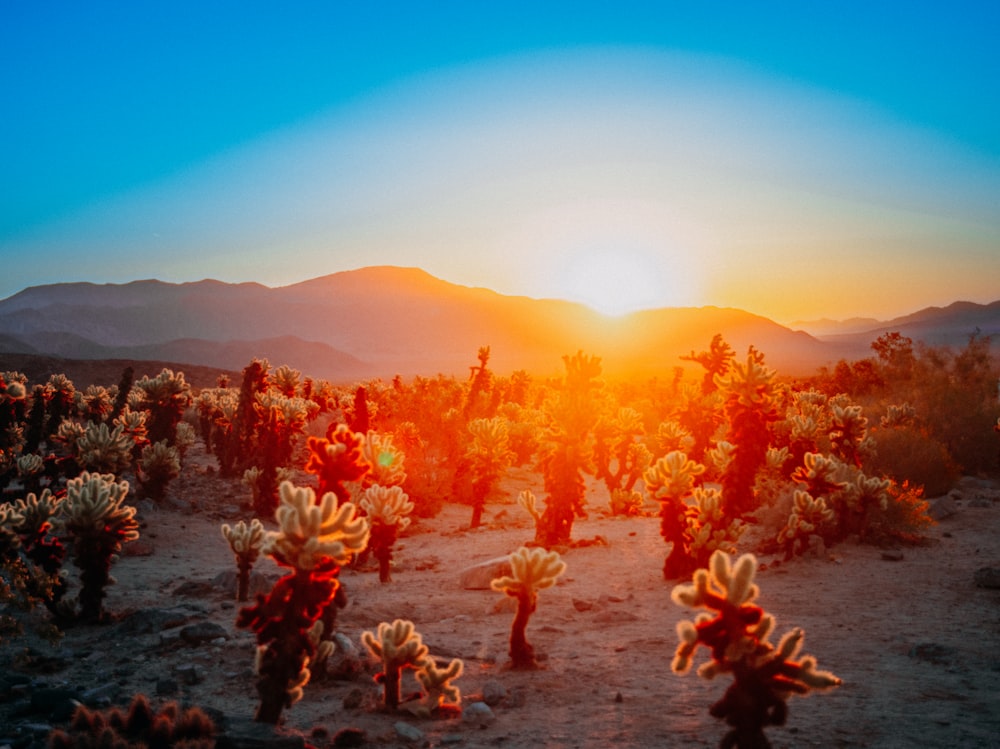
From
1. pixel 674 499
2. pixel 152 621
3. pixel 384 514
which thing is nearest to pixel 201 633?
pixel 152 621

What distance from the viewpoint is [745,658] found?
447cm

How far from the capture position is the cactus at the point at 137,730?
16.0 ft

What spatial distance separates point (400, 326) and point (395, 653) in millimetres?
170937

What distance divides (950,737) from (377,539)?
901 cm

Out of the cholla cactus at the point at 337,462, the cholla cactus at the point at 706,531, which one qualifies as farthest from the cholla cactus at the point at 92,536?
the cholla cactus at the point at 706,531

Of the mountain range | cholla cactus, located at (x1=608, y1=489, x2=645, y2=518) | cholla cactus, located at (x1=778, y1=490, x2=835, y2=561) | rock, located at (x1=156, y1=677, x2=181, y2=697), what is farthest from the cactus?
the mountain range

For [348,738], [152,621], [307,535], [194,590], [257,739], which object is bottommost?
[194,590]

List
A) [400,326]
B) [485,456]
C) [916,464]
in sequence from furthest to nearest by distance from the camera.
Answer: [400,326], [485,456], [916,464]

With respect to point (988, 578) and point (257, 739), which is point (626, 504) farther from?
point (257, 739)

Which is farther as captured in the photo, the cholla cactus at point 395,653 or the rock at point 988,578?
the rock at point 988,578

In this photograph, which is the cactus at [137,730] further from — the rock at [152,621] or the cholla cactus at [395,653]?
the rock at [152,621]

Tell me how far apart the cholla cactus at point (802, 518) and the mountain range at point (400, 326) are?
113 metres

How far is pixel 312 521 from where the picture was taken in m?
5.33

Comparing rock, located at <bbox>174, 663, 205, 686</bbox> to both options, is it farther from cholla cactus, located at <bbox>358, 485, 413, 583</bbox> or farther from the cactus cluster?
cholla cactus, located at <bbox>358, 485, 413, 583</bbox>
